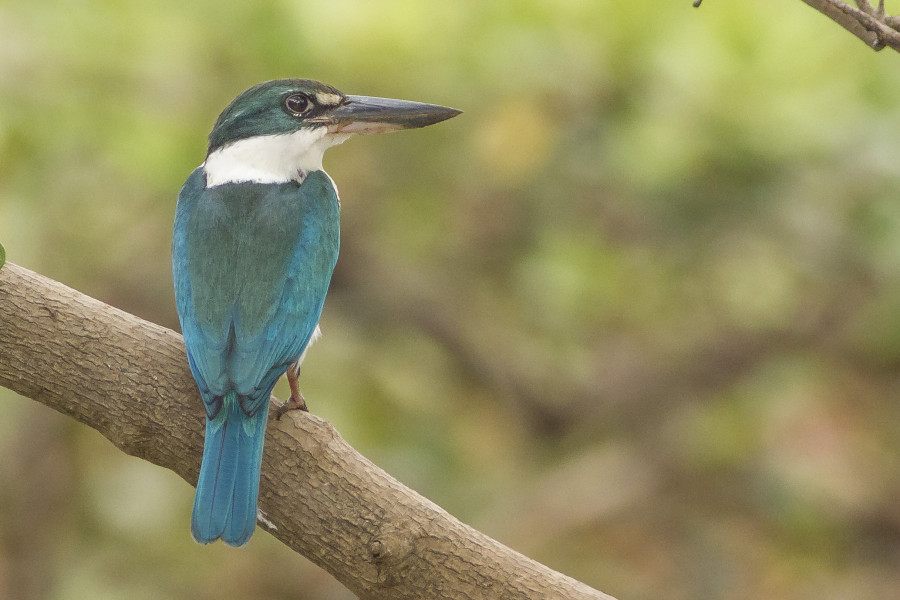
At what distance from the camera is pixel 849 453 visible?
17.3ft

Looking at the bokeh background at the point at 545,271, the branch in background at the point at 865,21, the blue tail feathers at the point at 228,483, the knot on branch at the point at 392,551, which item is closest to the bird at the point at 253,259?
the blue tail feathers at the point at 228,483

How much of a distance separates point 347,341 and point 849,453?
2378mm

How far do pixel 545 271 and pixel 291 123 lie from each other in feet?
5.88

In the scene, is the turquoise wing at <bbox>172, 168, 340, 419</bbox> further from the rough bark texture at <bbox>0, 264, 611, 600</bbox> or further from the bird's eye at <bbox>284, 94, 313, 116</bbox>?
the bird's eye at <bbox>284, 94, 313, 116</bbox>

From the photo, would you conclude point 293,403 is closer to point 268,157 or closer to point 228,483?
point 228,483

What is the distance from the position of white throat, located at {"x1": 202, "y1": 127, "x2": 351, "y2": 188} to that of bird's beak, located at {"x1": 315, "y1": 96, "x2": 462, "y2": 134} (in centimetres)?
4

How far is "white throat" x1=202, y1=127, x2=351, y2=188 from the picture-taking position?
296 centimetres

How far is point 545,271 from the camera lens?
4582 mm

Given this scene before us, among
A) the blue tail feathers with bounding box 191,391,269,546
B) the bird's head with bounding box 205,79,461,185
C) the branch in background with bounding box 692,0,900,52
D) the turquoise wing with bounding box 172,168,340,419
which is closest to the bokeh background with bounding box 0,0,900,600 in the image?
the bird's head with bounding box 205,79,461,185

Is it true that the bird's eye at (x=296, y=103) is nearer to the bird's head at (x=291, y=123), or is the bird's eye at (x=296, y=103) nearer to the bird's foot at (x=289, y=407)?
the bird's head at (x=291, y=123)

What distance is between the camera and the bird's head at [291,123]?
9.83ft

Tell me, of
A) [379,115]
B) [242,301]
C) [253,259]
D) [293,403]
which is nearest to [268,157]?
[379,115]

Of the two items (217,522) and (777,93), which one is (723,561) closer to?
(777,93)

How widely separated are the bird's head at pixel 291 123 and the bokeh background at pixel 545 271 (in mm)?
1016
